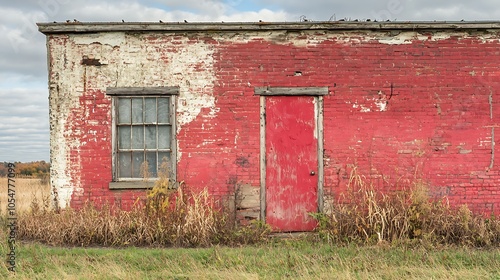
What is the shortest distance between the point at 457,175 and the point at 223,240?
484 cm

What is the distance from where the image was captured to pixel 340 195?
10.3 m

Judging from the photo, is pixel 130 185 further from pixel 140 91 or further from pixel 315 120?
pixel 315 120

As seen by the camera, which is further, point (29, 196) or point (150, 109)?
point (29, 196)

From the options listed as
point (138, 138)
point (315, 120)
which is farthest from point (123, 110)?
point (315, 120)

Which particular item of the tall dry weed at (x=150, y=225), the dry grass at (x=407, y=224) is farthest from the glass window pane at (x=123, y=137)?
the dry grass at (x=407, y=224)

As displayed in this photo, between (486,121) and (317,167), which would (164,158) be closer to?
(317,167)

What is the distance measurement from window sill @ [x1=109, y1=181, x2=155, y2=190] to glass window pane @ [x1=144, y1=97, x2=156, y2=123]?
124 cm

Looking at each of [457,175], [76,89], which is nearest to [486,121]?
[457,175]

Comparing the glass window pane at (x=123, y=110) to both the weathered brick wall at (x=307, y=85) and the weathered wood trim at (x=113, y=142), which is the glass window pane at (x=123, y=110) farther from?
the weathered brick wall at (x=307, y=85)

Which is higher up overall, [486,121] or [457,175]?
[486,121]

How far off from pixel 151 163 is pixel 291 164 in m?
2.78

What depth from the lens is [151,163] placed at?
1044cm

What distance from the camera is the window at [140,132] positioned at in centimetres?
1042

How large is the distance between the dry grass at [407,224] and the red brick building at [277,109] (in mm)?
712
